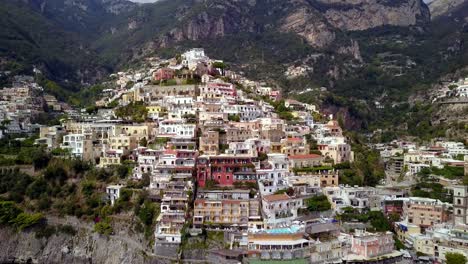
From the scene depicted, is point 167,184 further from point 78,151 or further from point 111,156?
point 78,151

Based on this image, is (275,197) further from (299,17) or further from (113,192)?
(299,17)

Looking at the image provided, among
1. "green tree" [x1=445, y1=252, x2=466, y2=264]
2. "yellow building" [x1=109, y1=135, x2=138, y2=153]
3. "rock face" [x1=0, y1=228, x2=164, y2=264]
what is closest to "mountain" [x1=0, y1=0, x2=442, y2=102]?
"yellow building" [x1=109, y1=135, x2=138, y2=153]

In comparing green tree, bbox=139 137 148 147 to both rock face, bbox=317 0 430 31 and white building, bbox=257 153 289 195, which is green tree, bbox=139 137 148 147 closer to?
white building, bbox=257 153 289 195

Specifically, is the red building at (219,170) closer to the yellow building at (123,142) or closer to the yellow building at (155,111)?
the yellow building at (123,142)

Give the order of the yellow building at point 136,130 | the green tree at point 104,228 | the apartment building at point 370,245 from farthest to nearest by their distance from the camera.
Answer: the yellow building at point 136,130
the green tree at point 104,228
the apartment building at point 370,245

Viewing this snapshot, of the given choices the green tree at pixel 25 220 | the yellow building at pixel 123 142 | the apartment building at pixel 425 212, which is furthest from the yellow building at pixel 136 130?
the apartment building at pixel 425 212

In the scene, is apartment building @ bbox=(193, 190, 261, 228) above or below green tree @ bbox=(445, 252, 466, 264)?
above

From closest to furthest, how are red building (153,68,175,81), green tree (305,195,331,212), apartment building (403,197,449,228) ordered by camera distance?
green tree (305,195,331,212)
apartment building (403,197,449,228)
red building (153,68,175,81)
